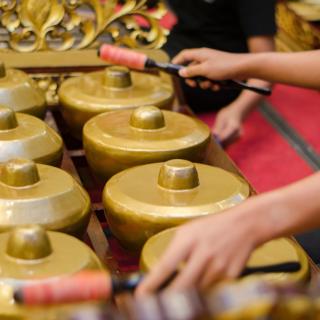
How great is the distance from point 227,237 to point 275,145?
1430 mm

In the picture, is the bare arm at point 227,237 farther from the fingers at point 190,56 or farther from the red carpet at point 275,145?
the red carpet at point 275,145

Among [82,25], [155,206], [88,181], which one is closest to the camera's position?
[155,206]

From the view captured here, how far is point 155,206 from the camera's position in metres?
1.08

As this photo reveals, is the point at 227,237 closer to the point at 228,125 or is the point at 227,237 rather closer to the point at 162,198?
the point at 162,198

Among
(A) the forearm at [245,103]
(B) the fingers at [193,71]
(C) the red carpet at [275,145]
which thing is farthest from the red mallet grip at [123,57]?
(A) the forearm at [245,103]

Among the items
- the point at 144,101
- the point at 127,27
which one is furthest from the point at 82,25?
the point at 144,101

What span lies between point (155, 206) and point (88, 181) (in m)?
0.56

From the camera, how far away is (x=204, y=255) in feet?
2.60

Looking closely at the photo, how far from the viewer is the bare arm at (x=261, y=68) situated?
4.76ft

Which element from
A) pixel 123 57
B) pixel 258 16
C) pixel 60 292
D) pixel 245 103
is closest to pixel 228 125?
pixel 245 103

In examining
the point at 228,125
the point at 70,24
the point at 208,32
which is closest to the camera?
the point at 70,24

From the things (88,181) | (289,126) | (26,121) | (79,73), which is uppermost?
(26,121)

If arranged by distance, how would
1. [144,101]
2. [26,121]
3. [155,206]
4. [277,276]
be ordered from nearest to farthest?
[277,276]
[155,206]
[26,121]
[144,101]

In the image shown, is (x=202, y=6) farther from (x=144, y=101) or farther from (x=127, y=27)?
(x=144, y=101)
